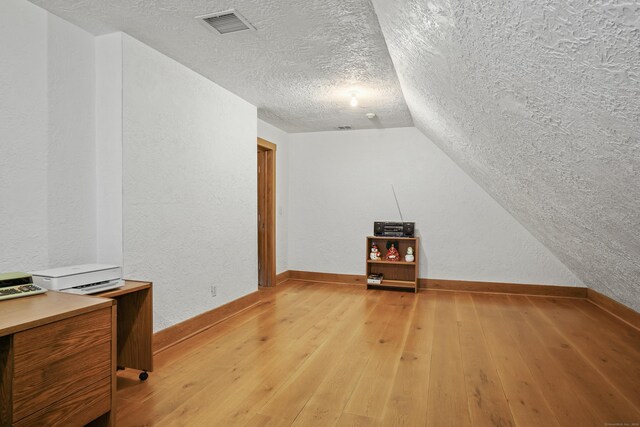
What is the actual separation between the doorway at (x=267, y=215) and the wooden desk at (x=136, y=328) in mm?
2859

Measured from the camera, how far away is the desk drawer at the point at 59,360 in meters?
1.42

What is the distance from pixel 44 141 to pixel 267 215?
3.18 meters

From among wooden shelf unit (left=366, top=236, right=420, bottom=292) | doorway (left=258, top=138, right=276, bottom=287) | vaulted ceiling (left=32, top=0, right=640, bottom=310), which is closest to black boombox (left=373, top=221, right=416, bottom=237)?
wooden shelf unit (left=366, top=236, right=420, bottom=292)

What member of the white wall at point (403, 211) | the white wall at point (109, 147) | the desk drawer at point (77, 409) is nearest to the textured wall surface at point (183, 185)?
the white wall at point (109, 147)

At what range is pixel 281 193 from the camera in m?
5.59

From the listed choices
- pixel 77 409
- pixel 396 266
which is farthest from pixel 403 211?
pixel 77 409

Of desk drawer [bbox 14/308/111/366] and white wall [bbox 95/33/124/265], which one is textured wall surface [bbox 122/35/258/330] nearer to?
white wall [bbox 95/33/124/265]

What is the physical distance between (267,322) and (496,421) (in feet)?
7.29

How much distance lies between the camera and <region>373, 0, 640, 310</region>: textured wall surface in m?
0.94

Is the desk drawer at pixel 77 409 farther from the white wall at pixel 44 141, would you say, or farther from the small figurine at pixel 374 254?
the small figurine at pixel 374 254

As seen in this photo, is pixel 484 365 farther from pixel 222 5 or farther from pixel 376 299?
pixel 222 5

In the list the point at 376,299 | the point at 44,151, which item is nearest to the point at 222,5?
the point at 44,151

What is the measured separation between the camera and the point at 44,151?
2.24m

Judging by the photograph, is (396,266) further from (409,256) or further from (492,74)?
(492,74)
